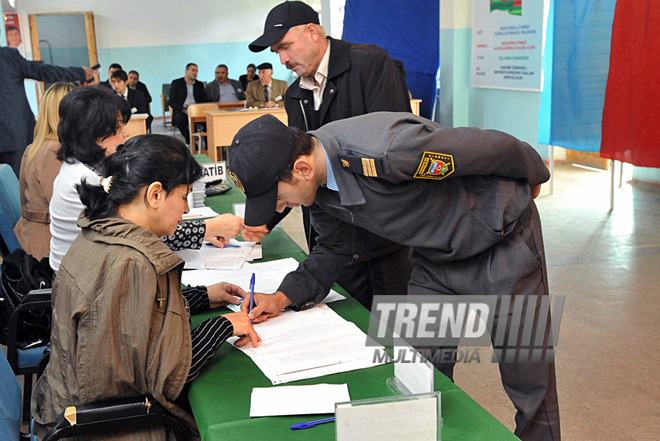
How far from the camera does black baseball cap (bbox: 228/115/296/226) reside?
4.44 feet

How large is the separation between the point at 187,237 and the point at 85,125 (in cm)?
51

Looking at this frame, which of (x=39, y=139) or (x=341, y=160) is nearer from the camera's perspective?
(x=341, y=160)

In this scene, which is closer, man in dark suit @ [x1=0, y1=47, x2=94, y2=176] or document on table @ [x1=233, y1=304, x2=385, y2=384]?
document on table @ [x1=233, y1=304, x2=385, y2=384]

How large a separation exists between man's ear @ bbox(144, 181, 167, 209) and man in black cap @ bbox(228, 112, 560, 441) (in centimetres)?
16

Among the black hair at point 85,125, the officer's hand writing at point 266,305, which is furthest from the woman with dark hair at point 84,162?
the officer's hand writing at point 266,305

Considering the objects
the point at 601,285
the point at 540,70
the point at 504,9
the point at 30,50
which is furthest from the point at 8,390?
the point at 30,50

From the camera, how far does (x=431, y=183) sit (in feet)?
4.75

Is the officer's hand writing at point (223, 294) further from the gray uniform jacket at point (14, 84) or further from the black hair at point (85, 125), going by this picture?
the gray uniform jacket at point (14, 84)

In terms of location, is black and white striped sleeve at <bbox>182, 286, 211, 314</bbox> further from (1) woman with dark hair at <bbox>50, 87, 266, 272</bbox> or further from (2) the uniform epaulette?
(2) the uniform epaulette

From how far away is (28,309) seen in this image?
1.96 m

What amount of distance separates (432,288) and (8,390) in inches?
41.6

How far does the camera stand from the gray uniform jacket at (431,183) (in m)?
1.36

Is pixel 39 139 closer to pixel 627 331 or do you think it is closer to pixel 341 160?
pixel 341 160

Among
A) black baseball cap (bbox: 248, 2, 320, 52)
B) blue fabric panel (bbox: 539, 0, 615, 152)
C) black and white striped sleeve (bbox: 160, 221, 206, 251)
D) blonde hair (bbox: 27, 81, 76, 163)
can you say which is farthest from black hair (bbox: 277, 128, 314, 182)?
blue fabric panel (bbox: 539, 0, 615, 152)
